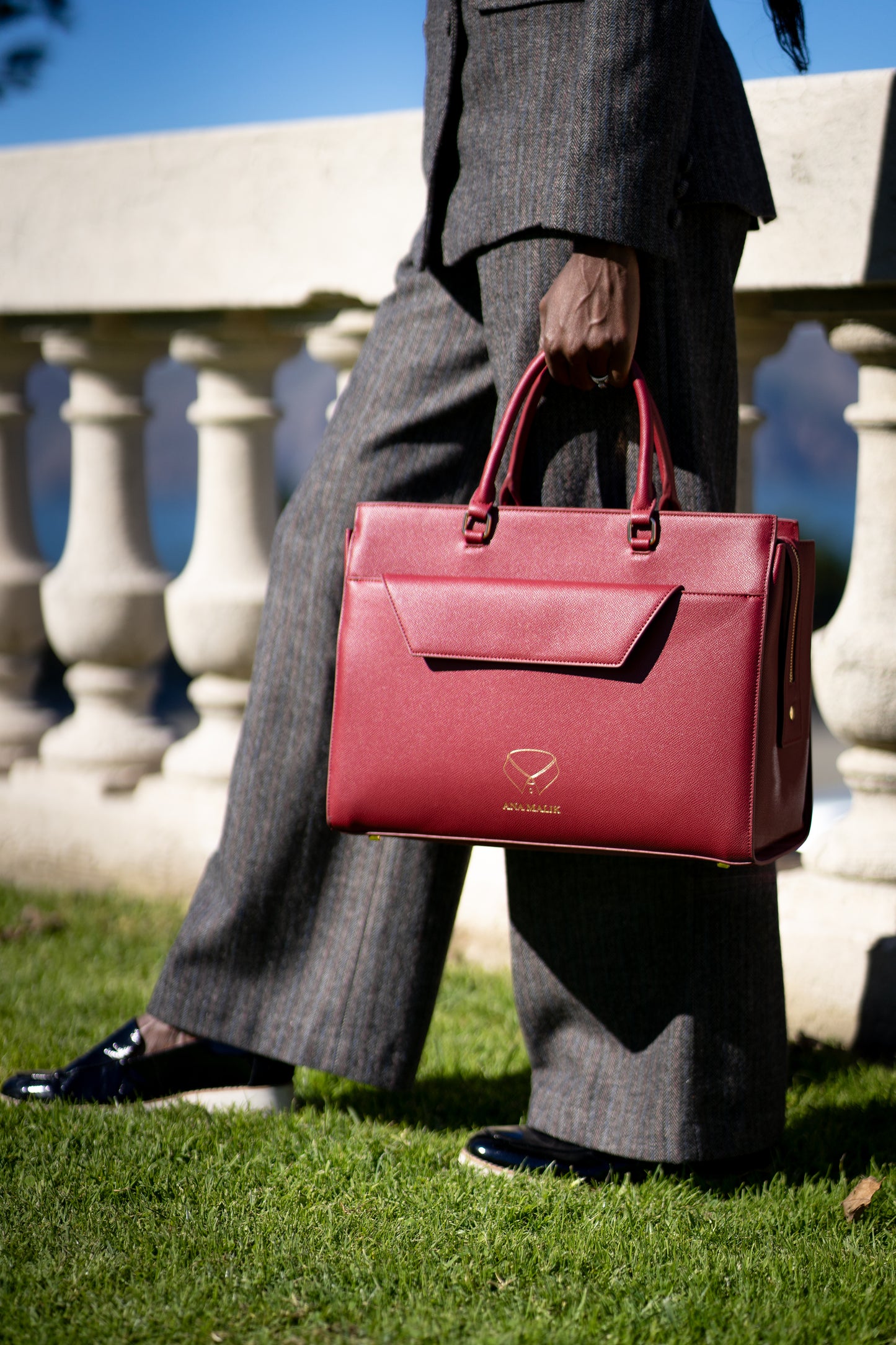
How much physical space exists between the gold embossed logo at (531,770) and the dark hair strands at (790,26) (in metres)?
0.88

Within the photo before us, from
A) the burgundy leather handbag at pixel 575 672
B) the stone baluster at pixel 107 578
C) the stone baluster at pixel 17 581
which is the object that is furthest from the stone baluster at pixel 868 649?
the stone baluster at pixel 17 581

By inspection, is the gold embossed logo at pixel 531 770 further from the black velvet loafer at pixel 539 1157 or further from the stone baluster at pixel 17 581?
the stone baluster at pixel 17 581

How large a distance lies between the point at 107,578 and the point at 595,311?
1.50 m

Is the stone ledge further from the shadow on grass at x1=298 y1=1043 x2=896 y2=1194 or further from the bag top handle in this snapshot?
the bag top handle

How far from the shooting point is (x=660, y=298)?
1.39m

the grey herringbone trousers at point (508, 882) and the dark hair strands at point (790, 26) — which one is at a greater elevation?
the dark hair strands at point (790, 26)

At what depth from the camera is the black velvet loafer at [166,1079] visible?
1636 millimetres

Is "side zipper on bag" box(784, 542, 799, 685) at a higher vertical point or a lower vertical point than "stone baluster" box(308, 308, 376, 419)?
lower

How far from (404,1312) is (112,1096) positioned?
561 mm

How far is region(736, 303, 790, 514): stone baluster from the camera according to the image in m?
2.02

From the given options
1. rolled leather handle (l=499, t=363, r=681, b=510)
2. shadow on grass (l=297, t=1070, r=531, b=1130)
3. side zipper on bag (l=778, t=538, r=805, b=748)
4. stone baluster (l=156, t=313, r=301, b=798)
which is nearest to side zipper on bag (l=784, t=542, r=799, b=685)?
side zipper on bag (l=778, t=538, r=805, b=748)

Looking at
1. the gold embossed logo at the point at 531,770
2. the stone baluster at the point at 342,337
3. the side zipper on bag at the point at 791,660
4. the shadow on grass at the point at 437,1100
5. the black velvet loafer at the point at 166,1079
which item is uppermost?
the stone baluster at the point at 342,337

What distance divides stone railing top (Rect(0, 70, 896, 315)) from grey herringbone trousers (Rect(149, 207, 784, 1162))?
350mm

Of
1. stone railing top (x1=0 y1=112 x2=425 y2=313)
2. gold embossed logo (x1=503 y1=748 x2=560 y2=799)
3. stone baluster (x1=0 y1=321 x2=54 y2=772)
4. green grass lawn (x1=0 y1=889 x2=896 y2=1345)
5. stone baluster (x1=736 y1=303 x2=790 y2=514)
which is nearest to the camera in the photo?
green grass lawn (x1=0 y1=889 x2=896 y2=1345)
